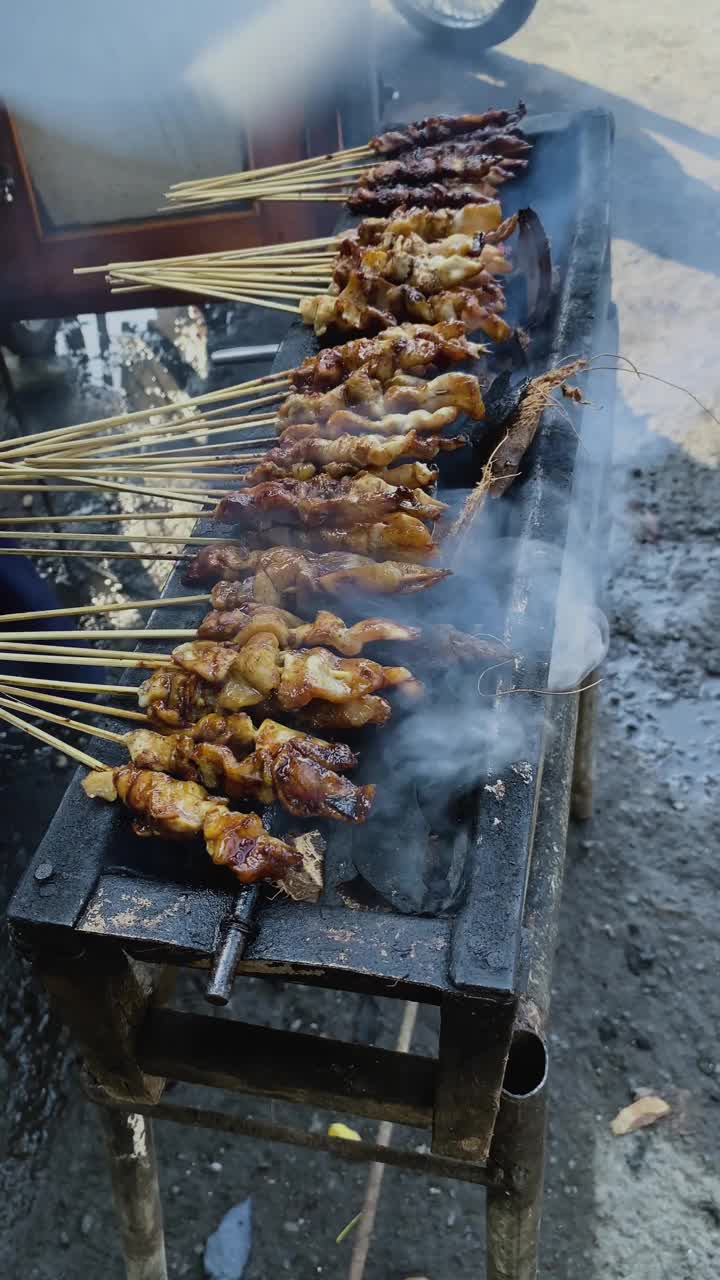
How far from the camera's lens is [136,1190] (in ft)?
9.95

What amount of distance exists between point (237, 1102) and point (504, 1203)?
1.62m

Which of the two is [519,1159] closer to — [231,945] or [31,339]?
[231,945]

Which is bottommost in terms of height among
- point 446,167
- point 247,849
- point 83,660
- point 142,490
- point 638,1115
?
point 638,1115

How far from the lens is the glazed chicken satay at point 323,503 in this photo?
293 centimetres

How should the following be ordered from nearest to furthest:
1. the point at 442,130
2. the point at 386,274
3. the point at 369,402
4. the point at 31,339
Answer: the point at 369,402
the point at 386,274
the point at 442,130
the point at 31,339

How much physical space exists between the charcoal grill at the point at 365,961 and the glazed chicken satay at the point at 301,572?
0.17 metres

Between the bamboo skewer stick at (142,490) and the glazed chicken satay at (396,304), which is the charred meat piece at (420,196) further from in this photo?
the bamboo skewer stick at (142,490)

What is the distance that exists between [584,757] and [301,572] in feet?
7.74

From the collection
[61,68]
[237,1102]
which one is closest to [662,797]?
[237,1102]

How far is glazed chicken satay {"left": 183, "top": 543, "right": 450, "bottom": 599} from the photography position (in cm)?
272

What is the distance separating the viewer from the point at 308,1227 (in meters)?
3.62

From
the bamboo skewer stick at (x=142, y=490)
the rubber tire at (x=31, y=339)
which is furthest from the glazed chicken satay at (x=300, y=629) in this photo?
the rubber tire at (x=31, y=339)

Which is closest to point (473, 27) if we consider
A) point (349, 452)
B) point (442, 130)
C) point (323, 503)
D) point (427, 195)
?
point (442, 130)

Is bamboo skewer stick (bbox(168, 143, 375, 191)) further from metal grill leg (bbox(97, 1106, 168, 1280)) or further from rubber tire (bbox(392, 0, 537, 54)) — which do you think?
rubber tire (bbox(392, 0, 537, 54))
